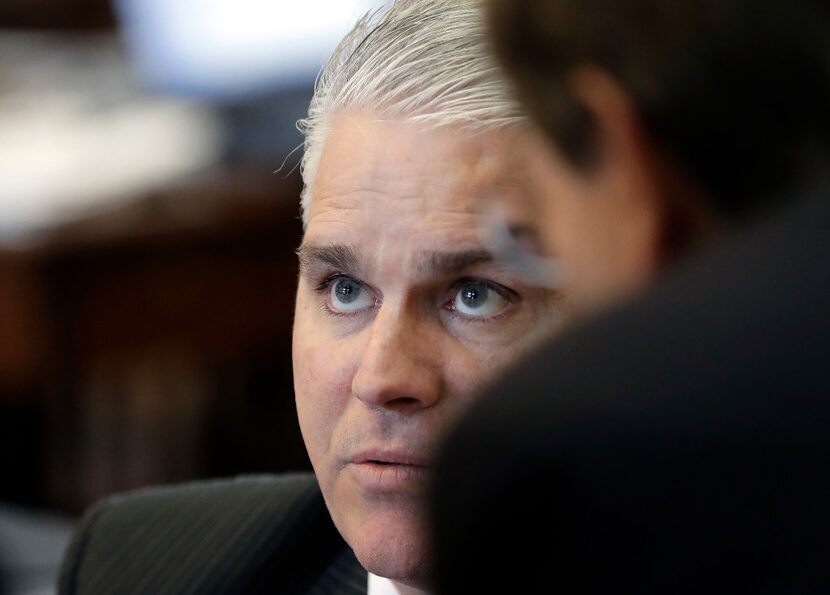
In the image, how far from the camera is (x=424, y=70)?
4.77ft

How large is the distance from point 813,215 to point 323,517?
1.05 meters

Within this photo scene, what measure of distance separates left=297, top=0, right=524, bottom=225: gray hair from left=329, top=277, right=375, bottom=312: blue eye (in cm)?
18

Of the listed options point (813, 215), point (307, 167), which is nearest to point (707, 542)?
point (813, 215)

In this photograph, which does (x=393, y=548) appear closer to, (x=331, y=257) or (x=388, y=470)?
(x=388, y=470)

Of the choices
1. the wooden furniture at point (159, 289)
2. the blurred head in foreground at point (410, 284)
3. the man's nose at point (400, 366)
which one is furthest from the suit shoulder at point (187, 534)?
the wooden furniture at point (159, 289)

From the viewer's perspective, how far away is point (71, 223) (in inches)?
169

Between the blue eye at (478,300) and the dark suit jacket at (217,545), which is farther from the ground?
the blue eye at (478,300)

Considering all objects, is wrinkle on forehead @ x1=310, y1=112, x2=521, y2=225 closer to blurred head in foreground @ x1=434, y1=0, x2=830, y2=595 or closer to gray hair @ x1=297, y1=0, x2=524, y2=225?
gray hair @ x1=297, y1=0, x2=524, y2=225

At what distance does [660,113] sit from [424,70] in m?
0.62

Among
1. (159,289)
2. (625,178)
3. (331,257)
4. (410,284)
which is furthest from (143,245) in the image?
(625,178)

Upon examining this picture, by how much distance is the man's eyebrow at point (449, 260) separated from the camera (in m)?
1.41

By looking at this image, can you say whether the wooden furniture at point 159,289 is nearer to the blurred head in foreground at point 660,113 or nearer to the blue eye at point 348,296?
the blue eye at point 348,296

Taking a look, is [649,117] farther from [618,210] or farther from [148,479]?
[148,479]

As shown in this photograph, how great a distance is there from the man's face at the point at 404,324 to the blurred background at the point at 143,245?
209 centimetres
